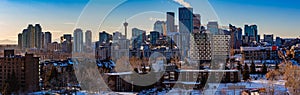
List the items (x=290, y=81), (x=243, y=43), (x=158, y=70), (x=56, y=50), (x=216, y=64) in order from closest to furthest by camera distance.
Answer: (x=290, y=81)
(x=158, y=70)
(x=216, y=64)
(x=56, y=50)
(x=243, y=43)

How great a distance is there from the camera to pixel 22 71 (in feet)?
20.0

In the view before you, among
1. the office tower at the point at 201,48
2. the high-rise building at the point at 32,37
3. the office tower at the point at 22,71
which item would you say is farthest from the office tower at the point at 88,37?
the high-rise building at the point at 32,37

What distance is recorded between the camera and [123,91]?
581cm

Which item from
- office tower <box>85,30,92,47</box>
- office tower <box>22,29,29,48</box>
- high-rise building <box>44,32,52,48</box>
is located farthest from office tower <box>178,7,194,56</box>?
office tower <box>22,29,29,48</box>

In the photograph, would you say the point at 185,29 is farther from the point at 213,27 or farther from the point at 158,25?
the point at 158,25

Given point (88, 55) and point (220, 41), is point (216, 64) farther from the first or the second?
point (220, 41)

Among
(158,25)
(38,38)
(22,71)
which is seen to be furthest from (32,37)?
(158,25)

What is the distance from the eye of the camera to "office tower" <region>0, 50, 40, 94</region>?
19.5ft

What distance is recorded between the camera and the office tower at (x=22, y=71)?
19.5 feet

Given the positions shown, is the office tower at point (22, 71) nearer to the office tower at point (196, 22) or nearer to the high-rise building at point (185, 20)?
the high-rise building at point (185, 20)

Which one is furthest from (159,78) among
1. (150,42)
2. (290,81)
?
(150,42)

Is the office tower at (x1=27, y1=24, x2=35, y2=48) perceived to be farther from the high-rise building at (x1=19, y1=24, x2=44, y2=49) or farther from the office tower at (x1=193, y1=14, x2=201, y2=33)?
the office tower at (x1=193, y1=14, x2=201, y2=33)

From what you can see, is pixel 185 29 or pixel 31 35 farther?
pixel 31 35

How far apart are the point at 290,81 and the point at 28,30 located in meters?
10.1
